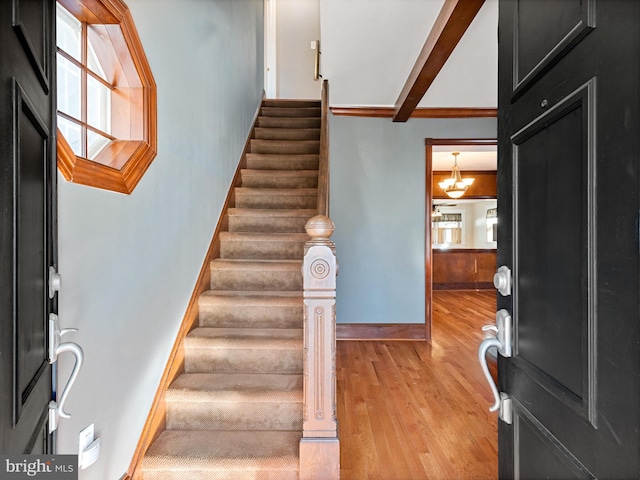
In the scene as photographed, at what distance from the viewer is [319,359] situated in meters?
1.60

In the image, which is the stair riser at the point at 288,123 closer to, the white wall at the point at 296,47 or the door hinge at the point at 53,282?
the white wall at the point at 296,47

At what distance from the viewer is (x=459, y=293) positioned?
782 centimetres

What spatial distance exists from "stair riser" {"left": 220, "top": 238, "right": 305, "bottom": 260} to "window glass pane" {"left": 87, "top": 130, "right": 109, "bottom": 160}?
1342mm

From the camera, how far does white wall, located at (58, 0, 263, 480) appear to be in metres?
1.20

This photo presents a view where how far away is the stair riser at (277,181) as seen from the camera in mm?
3402

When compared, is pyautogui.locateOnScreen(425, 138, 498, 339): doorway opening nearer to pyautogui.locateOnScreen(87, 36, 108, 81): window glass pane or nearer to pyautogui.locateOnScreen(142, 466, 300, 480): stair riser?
pyautogui.locateOnScreen(142, 466, 300, 480): stair riser

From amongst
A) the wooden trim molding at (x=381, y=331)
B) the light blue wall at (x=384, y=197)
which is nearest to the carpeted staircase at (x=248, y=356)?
the light blue wall at (x=384, y=197)

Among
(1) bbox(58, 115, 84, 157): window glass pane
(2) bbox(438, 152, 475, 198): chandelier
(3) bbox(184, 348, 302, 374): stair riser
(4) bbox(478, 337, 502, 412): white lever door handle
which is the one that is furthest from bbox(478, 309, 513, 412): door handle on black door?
(2) bbox(438, 152, 475, 198): chandelier

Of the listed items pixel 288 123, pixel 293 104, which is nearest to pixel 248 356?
pixel 288 123

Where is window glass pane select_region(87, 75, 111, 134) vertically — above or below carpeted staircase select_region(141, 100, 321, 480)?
above

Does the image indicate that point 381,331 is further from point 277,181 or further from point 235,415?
point 235,415

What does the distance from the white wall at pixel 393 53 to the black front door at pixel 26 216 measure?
1.91 metres

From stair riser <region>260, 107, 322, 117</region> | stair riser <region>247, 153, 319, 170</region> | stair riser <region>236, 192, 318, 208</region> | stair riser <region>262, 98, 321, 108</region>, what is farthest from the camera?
stair riser <region>262, 98, 321, 108</region>

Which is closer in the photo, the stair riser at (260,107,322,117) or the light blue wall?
the light blue wall
